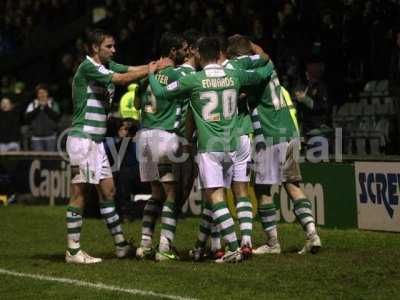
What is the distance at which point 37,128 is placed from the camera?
2041cm

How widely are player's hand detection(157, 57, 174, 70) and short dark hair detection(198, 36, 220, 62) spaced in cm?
53

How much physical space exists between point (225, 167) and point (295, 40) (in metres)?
7.14

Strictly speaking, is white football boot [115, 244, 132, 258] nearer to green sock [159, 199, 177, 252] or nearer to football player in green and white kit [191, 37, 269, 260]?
A: green sock [159, 199, 177, 252]

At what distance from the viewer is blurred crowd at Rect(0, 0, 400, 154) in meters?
16.0

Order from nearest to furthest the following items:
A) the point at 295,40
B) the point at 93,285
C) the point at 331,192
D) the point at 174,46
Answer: the point at 93,285, the point at 174,46, the point at 331,192, the point at 295,40

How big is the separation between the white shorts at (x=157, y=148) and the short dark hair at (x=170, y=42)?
0.82 metres

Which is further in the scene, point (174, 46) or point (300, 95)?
point (300, 95)

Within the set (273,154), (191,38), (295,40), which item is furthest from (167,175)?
(295,40)

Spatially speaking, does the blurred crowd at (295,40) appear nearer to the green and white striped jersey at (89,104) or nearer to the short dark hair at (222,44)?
the short dark hair at (222,44)

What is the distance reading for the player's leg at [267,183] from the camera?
37.0ft

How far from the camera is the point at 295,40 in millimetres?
17266

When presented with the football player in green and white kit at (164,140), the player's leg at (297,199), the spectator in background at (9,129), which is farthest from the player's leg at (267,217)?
the spectator in background at (9,129)

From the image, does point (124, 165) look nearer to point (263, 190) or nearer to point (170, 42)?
point (263, 190)

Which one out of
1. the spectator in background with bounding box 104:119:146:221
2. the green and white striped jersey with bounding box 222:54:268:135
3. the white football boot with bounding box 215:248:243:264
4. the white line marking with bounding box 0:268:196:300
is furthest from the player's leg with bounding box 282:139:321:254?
the spectator in background with bounding box 104:119:146:221
